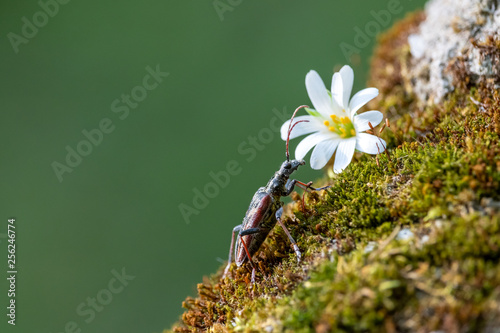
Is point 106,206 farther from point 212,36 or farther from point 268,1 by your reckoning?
point 268,1

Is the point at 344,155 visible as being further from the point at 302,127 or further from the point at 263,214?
the point at 263,214

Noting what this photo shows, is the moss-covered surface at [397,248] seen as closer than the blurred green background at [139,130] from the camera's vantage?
Yes

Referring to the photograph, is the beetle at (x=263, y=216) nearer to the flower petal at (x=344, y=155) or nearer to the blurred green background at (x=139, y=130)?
the flower petal at (x=344, y=155)

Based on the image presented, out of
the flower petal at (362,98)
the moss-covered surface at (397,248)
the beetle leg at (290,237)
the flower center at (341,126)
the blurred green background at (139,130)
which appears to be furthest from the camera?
the blurred green background at (139,130)

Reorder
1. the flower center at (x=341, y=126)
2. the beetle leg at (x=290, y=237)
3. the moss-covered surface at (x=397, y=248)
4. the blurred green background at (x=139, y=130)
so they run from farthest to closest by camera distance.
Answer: the blurred green background at (x=139, y=130) < the flower center at (x=341, y=126) < the beetle leg at (x=290, y=237) < the moss-covered surface at (x=397, y=248)

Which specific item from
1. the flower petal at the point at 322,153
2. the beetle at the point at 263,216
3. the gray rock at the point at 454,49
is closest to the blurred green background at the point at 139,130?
the gray rock at the point at 454,49

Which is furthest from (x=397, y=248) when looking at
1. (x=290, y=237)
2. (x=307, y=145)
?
(x=307, y=145)
